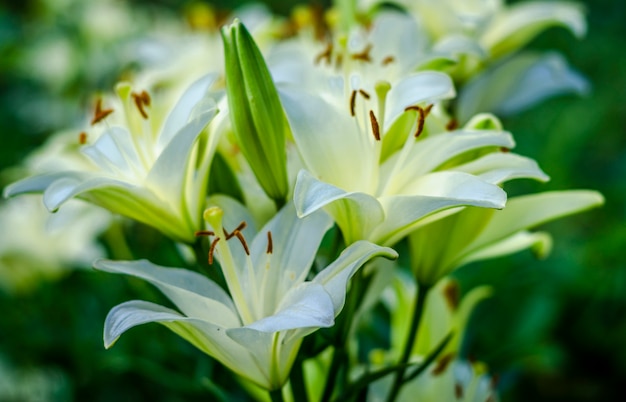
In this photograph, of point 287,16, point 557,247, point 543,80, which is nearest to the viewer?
point 543,80

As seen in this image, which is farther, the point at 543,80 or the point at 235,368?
the point at 543,80

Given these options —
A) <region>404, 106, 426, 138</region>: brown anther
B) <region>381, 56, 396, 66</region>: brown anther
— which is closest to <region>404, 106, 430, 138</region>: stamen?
<region>404, 106, 426, 138</region>: brown anther

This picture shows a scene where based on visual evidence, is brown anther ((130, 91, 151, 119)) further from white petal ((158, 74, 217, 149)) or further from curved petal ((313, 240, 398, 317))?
curved petal ((313, 240, 398, 317))

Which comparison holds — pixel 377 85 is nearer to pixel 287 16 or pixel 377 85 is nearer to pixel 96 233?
pixel 96 233

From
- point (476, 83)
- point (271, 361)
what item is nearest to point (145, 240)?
point (476, 83)

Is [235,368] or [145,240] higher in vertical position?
[235,368]

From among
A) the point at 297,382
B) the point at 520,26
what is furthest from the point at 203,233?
the point at 520,26

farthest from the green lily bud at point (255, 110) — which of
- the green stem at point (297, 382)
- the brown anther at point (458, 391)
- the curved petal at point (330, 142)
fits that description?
the brown anther at point (458, 391)

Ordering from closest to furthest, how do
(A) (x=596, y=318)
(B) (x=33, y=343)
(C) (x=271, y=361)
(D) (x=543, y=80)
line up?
(C) (x=271, y=361), (D) (x=543, y=80), (B) (x=33, y=343), (A) (x=596, y=318)
